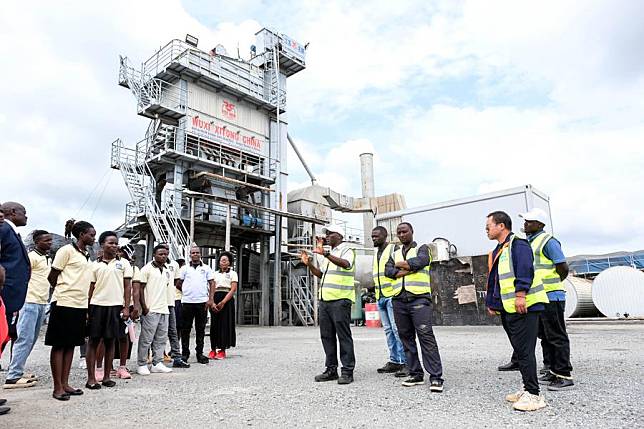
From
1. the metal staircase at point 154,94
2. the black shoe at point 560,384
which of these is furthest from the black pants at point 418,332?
the metal staircase at point 154,94

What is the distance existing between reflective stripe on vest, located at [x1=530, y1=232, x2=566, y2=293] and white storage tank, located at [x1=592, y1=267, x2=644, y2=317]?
42.5ft

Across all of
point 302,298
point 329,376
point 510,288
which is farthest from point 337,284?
point 302,298

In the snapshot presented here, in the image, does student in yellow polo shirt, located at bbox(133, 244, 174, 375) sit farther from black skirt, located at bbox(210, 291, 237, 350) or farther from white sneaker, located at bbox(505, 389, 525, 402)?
white sneaker, located at bbox(505, 389, 525, 402)

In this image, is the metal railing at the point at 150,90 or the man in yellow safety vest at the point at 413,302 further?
the metal railing at the point at 150,90

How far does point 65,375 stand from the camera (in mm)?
4395

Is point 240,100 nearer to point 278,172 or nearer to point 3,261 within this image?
point 278,172

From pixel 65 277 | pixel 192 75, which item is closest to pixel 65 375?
pixel 65 277

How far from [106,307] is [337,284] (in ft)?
8.21

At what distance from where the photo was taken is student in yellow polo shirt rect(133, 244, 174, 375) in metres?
5.78

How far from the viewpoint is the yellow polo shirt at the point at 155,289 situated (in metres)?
5.88

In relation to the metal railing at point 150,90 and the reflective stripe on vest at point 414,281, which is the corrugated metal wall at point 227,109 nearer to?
the metal railing at point 150,90

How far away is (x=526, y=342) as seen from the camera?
3688 mm

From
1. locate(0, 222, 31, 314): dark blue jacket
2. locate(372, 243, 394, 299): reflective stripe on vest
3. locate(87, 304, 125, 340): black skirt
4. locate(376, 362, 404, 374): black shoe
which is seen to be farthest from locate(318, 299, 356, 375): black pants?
locate(0, 222, 31, 314): dark blue jacket

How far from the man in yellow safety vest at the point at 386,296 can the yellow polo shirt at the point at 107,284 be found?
2.87 metres
